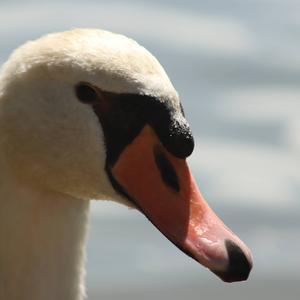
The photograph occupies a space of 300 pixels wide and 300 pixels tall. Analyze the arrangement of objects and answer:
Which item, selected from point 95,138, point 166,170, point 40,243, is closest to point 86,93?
point 95,138

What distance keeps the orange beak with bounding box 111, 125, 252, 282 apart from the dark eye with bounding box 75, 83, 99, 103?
0.53ft

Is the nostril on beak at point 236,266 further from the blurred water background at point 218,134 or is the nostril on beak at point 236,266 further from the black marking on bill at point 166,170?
the blurred water background at point 218,134

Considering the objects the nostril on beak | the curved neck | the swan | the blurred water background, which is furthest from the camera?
the blurred water background

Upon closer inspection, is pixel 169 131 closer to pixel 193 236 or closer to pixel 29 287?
pixel 193 236

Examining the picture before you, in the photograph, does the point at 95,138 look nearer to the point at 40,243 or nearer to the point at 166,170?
the point at 166,170

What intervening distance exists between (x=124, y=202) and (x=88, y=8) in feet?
16.5

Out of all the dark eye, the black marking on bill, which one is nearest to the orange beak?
the black marking on bill

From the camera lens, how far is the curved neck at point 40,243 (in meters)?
4.95

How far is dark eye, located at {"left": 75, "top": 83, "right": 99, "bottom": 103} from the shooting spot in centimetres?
482

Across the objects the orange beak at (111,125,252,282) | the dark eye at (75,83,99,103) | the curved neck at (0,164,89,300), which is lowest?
the curved neck at (0,164,89,300)

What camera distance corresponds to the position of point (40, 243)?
5.02 meters

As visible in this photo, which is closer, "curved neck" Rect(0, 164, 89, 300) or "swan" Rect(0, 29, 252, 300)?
"swan" Rect(0, 29, 252, 300)

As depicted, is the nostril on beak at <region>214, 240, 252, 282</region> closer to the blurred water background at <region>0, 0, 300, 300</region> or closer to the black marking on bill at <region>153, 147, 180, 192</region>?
the black marking on bill at <region>153, 147, 180, 192</region>

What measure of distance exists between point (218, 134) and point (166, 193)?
12.6 ft
